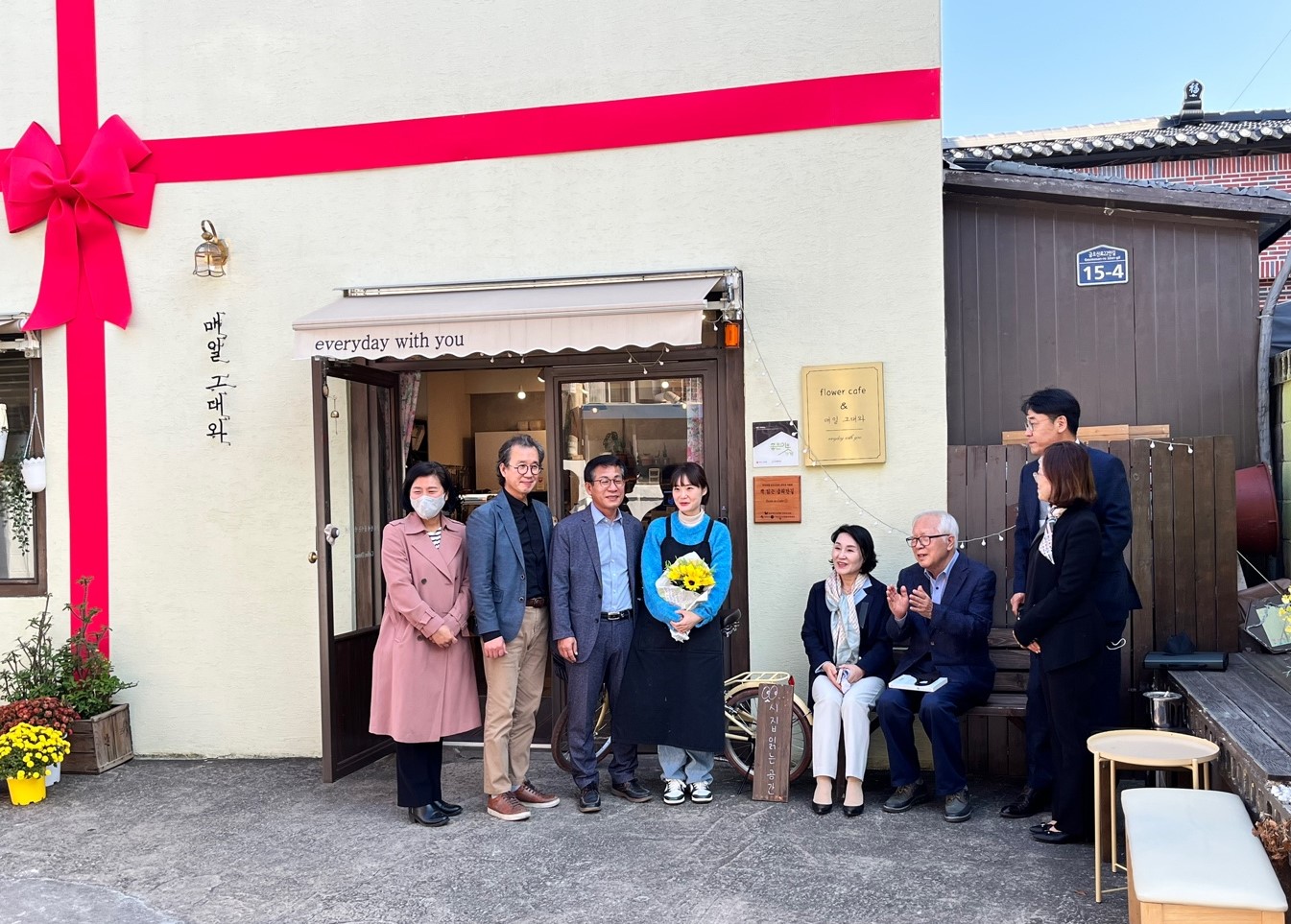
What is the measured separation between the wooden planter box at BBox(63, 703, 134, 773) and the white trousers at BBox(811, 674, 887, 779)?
3.93 meters

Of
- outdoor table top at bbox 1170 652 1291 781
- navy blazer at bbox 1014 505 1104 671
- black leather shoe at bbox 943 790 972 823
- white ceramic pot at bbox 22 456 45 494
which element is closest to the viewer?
outdoor table top at bbox 1170 652 1291 781

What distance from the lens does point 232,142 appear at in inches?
247

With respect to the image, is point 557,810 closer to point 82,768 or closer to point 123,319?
point 82,768

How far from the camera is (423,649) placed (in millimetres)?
4879

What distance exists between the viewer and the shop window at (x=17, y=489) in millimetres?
6484

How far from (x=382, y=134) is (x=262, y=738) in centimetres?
351

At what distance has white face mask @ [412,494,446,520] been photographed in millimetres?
4904

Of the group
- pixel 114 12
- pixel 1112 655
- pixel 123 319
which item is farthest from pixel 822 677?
pixel 114 12

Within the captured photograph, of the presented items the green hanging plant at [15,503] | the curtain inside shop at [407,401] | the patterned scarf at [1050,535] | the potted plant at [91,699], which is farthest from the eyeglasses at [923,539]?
the green hanging plant at [15,503]

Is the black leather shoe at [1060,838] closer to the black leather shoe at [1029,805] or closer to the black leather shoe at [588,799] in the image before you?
the black leather shoe at [1029,805]

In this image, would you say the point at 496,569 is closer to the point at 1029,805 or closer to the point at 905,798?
the point at 905,798

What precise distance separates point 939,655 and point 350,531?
316 cm

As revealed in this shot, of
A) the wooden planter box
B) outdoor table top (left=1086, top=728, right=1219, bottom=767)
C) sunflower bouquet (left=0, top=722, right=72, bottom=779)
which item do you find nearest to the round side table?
outdoor table top (left=1086, top=728, right=1219, bottom=767)

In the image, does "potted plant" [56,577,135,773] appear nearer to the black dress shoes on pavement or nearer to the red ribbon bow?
the red ribbon bow
